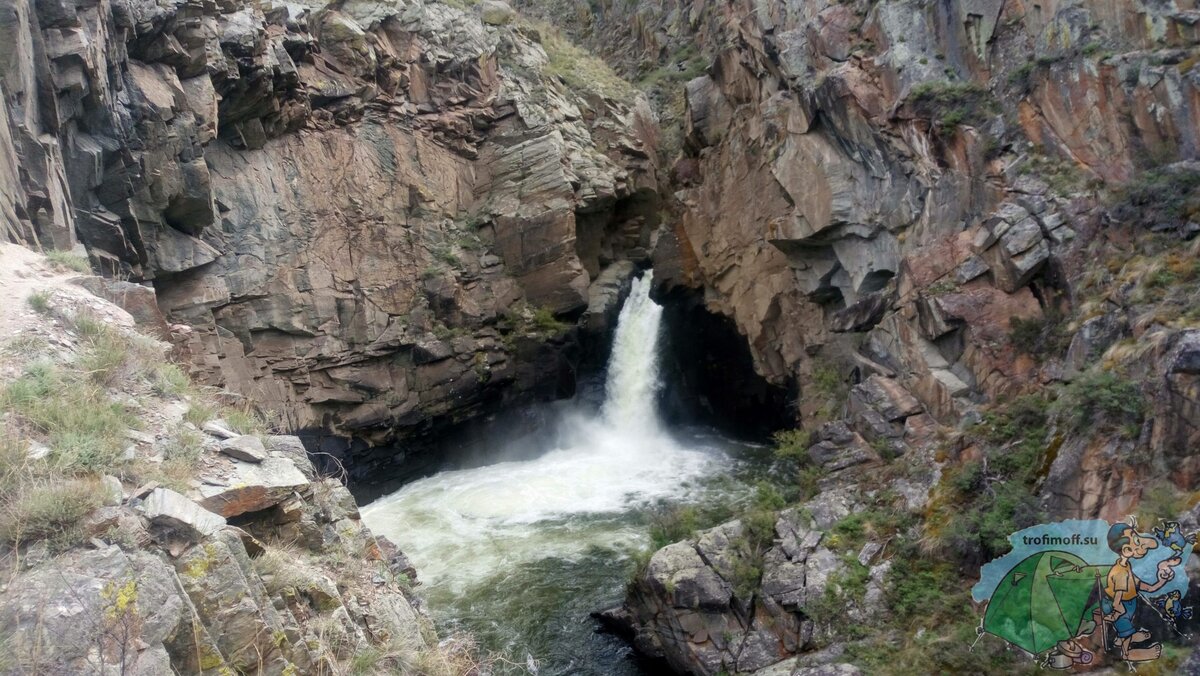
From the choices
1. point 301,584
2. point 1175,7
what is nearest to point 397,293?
point 301,584

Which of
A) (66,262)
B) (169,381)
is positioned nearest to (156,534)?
(169,381)

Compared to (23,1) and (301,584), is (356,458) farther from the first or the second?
(301,584)

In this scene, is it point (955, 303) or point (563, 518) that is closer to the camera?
point (955, 303)

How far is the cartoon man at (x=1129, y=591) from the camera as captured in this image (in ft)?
24.3

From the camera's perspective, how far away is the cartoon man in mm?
7422

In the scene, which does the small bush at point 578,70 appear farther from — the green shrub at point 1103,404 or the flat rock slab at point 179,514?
the flat rock slab at point 179,514

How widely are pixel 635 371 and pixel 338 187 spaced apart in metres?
10.7

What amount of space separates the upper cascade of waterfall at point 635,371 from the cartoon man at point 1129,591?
16821 mm

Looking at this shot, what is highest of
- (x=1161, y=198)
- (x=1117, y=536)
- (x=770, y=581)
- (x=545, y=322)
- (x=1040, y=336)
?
(x=1161, y=198)

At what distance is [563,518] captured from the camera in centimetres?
1747

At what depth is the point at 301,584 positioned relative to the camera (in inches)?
211

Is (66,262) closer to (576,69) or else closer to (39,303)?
(39,303)

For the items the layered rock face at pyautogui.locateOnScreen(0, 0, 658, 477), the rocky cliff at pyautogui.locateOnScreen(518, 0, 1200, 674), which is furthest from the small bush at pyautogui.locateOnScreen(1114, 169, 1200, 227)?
the layered rock face at pyautogui.locateOnScreen(0, 0, 658, 477)

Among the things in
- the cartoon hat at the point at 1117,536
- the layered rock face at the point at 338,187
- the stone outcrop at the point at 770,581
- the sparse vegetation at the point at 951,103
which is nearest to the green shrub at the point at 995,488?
the stone outcrop at the point at 770,581
